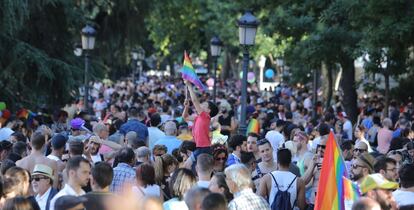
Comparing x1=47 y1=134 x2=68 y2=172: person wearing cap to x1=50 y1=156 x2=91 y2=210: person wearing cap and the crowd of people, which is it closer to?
the crowd of people

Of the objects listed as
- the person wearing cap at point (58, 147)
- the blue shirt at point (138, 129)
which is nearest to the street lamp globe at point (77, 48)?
the blue shirt at point (138, 129)

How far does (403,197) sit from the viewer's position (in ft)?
31.4

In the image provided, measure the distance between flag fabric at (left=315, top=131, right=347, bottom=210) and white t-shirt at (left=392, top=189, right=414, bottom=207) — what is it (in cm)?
52

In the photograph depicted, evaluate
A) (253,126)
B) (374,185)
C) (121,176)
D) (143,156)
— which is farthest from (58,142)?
(253,126)

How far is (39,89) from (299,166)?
17595 mm

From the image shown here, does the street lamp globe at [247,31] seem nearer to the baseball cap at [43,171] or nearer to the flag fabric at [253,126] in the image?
the flag fabric at [253,126]

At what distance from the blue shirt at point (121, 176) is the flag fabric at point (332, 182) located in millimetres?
2179

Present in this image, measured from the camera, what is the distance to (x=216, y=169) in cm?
1230

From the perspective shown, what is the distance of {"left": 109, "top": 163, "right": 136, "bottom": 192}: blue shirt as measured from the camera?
10.9 meters

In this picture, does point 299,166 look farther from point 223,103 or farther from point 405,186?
point 223,103

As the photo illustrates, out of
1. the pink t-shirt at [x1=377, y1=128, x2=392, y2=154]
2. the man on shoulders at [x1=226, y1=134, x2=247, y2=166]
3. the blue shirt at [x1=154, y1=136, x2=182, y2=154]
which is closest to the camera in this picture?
the man on shoulders at [x1=226, y1=134, x2=247, y2=166]

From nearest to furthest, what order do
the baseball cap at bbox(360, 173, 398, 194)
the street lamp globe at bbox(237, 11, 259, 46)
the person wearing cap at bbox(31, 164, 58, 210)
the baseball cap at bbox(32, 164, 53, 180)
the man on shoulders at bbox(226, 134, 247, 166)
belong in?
the baseball cap at bbox(360, 173, 398, 194)
the person wearing cap at bbox(31, 164, 58, 210)
the baseball cap at bbox(32, 164, 53, 180)
the man on shoulders at bbox(226, 134, 247, 166)
the street lamp globe at bbox(237, 11, 259, 46)

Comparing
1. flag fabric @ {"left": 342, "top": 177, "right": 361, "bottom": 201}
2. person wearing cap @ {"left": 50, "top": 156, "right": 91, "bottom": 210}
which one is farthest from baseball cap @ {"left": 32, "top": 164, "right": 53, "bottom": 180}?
flag fabric @ {"left": 342, "top": 177, "right": 361, "bottom": 201}

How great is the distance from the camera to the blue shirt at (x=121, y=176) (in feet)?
35.8
